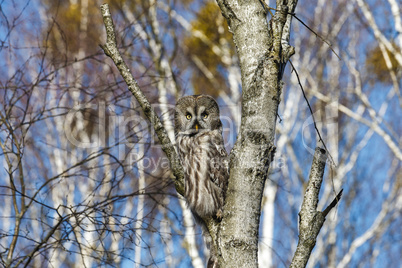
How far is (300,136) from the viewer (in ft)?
30.0

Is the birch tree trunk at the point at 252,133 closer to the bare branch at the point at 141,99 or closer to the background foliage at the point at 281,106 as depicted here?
the bare branch at the point at 141,99

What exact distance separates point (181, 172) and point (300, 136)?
6787 millimetres

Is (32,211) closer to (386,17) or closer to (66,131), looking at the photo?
(66,131)

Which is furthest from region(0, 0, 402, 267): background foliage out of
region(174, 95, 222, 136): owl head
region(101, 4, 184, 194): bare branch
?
region(101, 4, 184, 194): bare branch

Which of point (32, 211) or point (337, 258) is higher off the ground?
point (32, 211)

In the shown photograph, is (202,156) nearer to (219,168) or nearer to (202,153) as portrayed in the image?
(202,153)

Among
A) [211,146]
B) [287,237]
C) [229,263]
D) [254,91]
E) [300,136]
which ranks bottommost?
[229,263]

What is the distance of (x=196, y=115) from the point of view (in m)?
4.17

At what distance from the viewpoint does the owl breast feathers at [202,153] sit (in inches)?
138

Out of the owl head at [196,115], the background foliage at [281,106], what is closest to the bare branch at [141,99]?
the owl head at [196,115]

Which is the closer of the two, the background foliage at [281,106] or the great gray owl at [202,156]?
the great gray owl at [202,156]

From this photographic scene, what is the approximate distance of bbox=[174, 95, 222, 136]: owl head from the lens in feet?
13.5


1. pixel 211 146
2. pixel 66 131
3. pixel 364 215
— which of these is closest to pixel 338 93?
pixel 364 215

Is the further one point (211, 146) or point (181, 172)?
point (211, 146)
